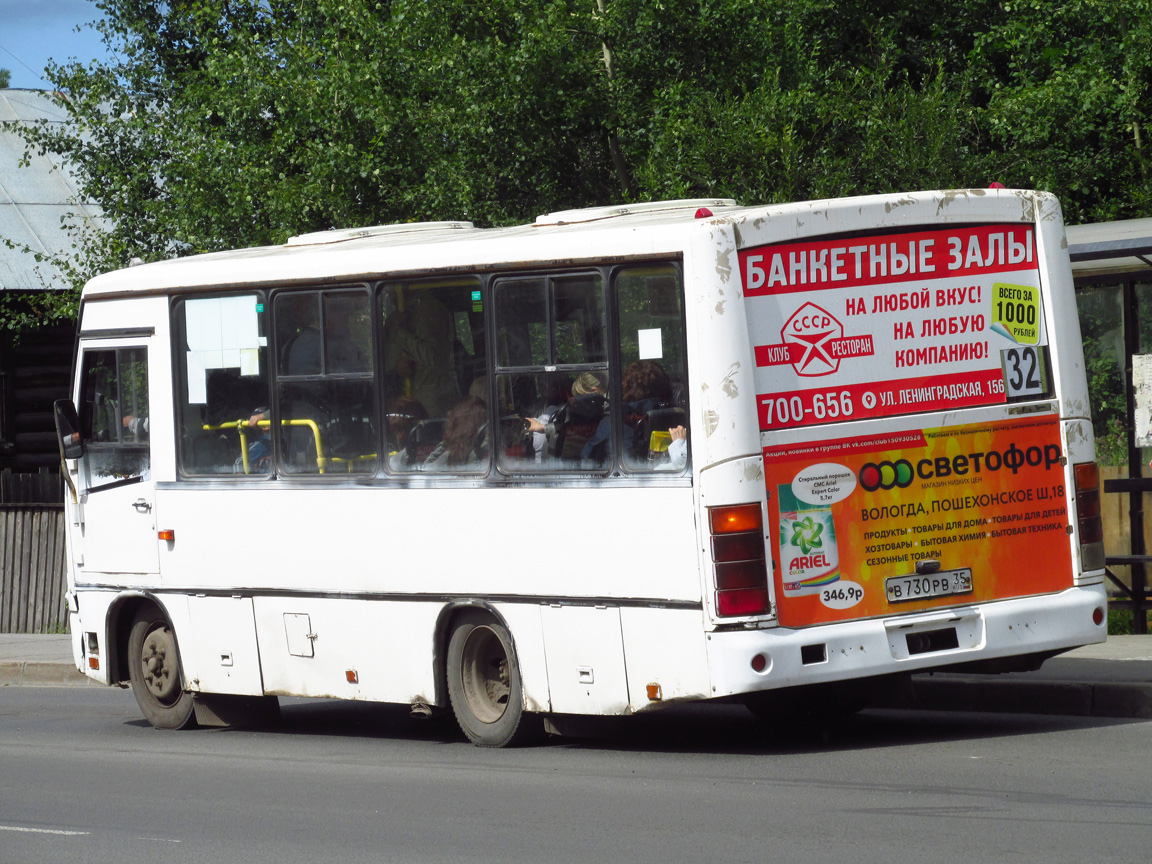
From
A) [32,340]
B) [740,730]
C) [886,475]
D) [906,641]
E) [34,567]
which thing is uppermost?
[32,340]

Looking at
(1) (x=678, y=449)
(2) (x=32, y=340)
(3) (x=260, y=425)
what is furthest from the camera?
(2) (x=32, y=340)

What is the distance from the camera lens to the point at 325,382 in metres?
10.3

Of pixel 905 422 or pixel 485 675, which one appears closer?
pixel 905 422

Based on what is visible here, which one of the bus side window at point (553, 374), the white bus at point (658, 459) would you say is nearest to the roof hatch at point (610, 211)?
the white bus at point (658, 459)

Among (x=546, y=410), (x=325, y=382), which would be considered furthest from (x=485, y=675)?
(x=325, y=382)

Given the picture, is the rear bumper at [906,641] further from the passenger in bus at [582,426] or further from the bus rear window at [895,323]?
the passenger in bus at [582,426]

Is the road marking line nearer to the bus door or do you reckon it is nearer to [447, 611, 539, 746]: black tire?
[447, 611, 539, 746]: black tire

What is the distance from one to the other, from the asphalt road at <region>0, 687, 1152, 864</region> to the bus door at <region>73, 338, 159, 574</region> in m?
1.26

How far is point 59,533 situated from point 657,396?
1309 centimetres

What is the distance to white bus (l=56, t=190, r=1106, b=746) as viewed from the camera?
8.43m

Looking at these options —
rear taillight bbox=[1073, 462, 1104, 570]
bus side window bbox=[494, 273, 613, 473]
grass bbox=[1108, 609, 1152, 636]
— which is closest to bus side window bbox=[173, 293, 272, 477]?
bus side window bbox=[494, 273, 613, 473]

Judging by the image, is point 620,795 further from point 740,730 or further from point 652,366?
point 740,730

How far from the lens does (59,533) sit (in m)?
20.2

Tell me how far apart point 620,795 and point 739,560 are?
3.95ft
